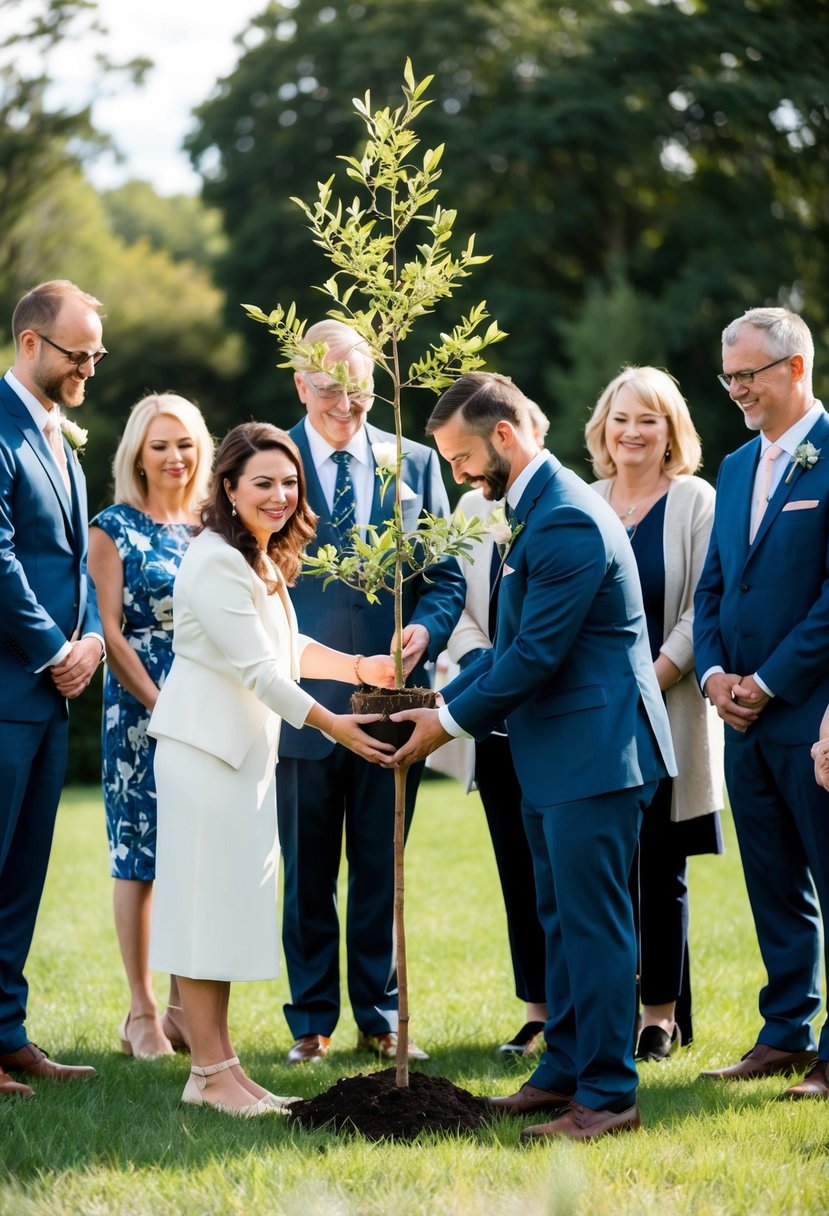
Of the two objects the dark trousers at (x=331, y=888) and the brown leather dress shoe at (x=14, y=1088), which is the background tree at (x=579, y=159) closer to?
the dark trousers at (x=331, y=888)

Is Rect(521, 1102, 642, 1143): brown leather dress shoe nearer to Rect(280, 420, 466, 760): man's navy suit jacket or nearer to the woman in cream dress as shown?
the woman in cream dress

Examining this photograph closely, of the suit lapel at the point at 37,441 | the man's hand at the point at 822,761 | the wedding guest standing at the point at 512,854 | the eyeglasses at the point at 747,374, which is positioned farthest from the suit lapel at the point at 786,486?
the suit lapel at the point at 37,441

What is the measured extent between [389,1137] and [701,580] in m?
2.72

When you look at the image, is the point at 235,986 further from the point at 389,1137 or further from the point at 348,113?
the point at 348,113

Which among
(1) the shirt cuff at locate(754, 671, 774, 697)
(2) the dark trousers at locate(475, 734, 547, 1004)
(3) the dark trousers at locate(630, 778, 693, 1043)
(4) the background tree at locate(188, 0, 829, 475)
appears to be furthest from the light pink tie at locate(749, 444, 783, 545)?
(4) the background tree at locate(188, 0, 829, 475)

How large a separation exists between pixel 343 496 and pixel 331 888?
178 centimetres

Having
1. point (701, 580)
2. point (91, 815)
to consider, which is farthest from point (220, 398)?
point (701, 580)

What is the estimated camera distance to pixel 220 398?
3284 cm

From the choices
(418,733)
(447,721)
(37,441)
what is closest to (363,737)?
(418,733)

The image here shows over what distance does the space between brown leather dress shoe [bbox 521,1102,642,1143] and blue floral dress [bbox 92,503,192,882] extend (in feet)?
7.58

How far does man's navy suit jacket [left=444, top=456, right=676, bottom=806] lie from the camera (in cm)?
485

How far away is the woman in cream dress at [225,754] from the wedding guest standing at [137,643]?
45.3 inches

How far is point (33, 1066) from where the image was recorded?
18.9ft

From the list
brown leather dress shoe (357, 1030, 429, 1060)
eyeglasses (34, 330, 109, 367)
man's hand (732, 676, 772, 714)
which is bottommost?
brown leather dress shoe (357, 1030, 429, 1060)
